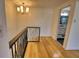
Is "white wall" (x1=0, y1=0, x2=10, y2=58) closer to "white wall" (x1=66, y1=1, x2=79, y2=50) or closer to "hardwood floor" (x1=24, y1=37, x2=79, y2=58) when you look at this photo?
"hardwood floor" (x1=24, y1=37, x2=79, y2=58)

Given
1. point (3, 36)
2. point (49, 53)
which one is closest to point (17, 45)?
point (3, 36)

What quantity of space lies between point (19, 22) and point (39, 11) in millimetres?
1656

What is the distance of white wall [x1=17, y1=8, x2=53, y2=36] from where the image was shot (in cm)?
603

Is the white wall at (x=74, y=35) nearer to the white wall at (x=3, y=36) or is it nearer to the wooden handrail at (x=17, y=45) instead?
the wooden handrail at (x=17, y=45)

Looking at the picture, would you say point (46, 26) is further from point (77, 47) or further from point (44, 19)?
point (77, 47)

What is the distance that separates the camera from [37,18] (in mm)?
6125

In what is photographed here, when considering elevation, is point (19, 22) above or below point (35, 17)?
below

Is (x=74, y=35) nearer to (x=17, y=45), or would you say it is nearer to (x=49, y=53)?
(x=49, y=53)

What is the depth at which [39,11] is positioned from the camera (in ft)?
19.8

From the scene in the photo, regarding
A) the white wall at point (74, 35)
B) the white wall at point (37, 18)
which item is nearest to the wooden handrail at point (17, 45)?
the white wall at point (74, 35)

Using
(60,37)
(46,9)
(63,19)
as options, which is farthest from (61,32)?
(46,9)

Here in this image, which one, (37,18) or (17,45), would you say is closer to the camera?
(17,45)

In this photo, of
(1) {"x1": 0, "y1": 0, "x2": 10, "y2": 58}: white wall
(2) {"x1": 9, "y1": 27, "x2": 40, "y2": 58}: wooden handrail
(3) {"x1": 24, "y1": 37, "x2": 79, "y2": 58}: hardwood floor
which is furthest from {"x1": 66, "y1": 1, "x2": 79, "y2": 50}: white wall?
(1) {"x1": 0, "y1": 0, "x2": 10, "y2": 58}: white wall

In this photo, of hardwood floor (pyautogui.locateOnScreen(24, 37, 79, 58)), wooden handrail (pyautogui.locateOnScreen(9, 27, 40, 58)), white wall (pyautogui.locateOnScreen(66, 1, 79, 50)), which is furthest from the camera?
white wall (pyautogui.locateOnScreen(66, 1, 79, 50))
